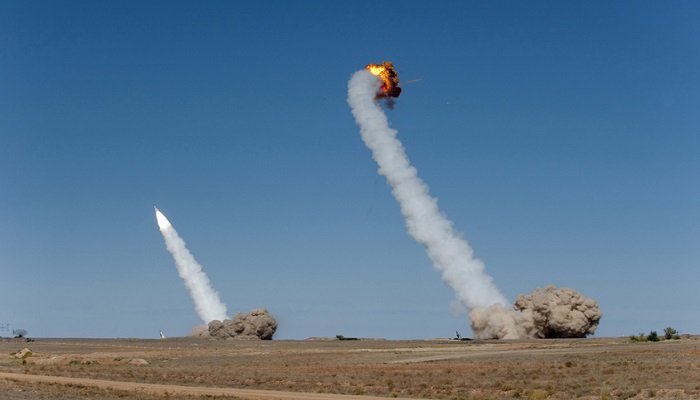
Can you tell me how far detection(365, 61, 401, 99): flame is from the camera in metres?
95.6

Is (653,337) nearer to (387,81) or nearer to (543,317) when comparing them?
(543,317)

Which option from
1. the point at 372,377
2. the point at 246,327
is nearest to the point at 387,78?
the point at 372,377

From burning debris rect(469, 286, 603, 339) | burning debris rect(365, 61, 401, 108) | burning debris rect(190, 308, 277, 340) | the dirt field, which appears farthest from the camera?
burning debris rect(190, 308, 277, 340)

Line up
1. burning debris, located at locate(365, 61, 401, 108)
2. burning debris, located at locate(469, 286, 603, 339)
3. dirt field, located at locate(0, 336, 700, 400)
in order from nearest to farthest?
dirt field, located at locate(0, 336, 700, 400) → burning debris, located at locate(365, 61, 401, 108) → burning debris, located at locate(469, 286, 603, 339)

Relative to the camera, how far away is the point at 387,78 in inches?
3777

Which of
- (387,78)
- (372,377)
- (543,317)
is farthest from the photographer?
(543,317)

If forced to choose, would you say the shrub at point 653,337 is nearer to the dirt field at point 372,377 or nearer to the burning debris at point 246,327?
the dirt field at point 372,377

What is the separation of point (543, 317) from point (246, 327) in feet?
180

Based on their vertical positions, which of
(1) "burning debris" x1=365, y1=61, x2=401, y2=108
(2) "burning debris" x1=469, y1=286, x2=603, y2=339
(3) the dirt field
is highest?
(1) "burning debris" x1=365, y1=61, x2=401, y2=108

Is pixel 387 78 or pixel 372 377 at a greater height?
pixel 387 78

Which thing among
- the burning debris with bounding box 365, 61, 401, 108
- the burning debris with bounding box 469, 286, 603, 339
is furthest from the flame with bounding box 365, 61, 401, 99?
the burning debris with bounding box 469, 286, 603, 339

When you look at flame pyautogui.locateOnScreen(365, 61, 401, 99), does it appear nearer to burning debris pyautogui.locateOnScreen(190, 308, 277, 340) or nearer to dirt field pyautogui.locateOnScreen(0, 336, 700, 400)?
dirt field pyautogui.locateOnScreen(0, 336, 700, 400)

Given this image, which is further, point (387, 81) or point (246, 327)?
point (246, 327)

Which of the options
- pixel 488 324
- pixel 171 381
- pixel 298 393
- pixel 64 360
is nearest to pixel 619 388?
pixel 298 393
